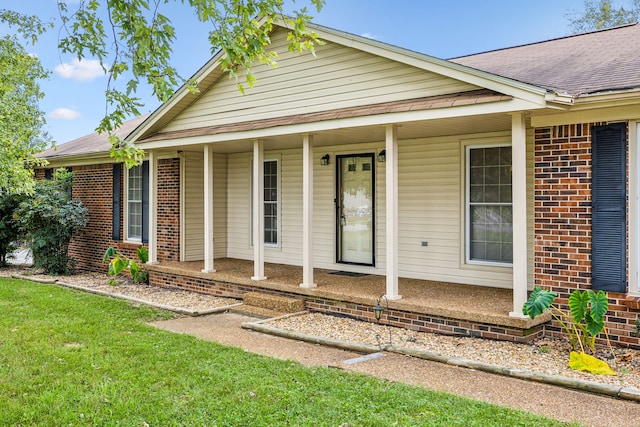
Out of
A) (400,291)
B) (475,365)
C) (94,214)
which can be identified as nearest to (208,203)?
(400,291)

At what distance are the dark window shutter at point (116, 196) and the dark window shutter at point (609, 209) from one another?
10215 mm

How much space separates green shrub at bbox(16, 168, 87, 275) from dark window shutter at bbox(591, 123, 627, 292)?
10851mm

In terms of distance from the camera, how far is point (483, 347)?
593 cm

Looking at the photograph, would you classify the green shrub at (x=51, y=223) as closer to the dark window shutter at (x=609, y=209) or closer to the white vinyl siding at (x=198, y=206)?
the white vinyl siding at (x=198, y=206)

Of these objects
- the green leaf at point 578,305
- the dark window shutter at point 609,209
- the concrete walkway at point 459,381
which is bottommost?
the concrete walkway at point 459,381

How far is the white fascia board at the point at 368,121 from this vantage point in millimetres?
5902

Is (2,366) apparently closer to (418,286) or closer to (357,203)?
(418,286)

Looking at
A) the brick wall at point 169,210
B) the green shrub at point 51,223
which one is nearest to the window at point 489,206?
the brick wall at point 169,210

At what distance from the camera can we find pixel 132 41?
4785mm

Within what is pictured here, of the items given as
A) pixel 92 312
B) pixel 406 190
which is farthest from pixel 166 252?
pixel 406 190

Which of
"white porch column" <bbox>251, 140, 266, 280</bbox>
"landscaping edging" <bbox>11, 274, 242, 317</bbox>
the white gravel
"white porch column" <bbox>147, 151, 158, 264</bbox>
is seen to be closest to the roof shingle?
the white gravel

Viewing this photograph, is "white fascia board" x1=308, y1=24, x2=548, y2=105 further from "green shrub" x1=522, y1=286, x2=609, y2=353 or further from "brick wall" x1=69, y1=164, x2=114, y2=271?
"brick wall" x1=69, y1=164, x2=114, y2=271

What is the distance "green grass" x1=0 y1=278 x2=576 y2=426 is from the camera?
398 cm

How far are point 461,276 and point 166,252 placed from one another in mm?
6335
